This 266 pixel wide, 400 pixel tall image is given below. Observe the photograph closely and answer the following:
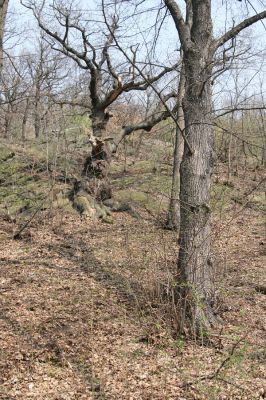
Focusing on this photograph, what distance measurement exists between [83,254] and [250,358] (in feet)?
14.0

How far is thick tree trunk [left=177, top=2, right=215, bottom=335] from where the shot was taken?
4.96 metres

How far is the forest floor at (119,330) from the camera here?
13.1ft

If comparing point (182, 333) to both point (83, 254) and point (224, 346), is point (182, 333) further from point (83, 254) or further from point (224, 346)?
point (83, 254)

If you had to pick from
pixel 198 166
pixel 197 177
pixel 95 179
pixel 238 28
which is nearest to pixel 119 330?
pixel 197 177

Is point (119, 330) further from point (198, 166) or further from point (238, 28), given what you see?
point (238, 28)

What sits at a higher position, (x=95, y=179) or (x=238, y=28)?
(x=238, y=28)

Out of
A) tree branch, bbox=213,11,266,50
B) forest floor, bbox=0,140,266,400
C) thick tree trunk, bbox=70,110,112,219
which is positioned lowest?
forest floor, bbox=0,140,266,400

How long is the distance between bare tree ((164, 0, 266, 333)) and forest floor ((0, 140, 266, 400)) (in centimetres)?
22

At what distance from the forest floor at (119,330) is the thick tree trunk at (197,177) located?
23 centimetres

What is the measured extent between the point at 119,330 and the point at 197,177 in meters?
1.99

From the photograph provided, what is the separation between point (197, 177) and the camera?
5008mm

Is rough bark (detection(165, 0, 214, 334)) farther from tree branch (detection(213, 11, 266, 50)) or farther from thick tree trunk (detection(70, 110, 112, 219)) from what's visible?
thick tree trunk (detection(70, 110, 112, 219))

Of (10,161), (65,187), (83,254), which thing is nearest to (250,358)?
(83,254)

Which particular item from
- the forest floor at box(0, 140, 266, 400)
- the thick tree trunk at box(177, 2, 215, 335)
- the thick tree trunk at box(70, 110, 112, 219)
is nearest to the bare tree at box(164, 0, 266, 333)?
the thick tree trunk at box(177, 2, 215, 335)
